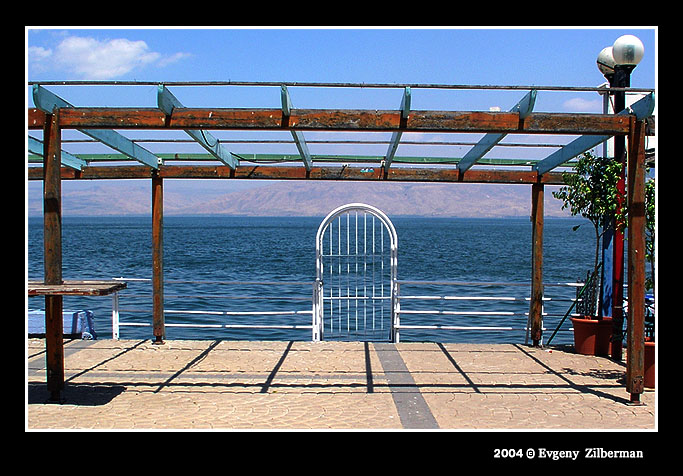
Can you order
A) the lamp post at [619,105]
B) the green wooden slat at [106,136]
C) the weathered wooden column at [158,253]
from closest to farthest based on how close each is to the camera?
the green wooden slat at [106,136] < the lamp post at [619,105] < the weathered wooden column at [158,253]

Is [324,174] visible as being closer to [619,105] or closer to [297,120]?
[297,120]

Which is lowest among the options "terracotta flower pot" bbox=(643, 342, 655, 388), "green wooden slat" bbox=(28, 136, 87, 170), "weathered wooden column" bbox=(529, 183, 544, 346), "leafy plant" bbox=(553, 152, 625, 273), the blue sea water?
the blue sea water

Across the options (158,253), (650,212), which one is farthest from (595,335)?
(158,253)

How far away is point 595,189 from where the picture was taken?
8609 millimetres

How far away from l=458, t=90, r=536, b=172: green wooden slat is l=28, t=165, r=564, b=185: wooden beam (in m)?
0.33

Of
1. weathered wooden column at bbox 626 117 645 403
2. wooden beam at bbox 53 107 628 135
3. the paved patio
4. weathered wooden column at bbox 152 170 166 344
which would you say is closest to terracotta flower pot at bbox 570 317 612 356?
the paved patio

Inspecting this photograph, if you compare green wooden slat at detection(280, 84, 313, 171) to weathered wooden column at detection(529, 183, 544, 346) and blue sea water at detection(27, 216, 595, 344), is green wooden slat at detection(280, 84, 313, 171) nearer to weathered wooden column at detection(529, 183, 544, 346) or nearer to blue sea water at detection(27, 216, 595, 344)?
blue sea water at detection(27, 216, 595, 344)

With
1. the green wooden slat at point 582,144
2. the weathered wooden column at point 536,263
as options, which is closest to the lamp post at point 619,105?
the green wooden slat at point 582,144

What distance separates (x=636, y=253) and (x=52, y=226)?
558cm

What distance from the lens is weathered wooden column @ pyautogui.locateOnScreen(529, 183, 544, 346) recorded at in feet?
32.6

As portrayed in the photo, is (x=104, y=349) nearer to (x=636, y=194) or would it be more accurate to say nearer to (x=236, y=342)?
(x=236, y=342)

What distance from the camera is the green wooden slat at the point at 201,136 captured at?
6.21 m

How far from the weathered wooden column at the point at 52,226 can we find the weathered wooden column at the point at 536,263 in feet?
21.0

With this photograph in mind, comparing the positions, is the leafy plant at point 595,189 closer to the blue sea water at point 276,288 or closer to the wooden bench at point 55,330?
the blue sea water at point 276,288
